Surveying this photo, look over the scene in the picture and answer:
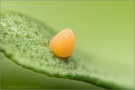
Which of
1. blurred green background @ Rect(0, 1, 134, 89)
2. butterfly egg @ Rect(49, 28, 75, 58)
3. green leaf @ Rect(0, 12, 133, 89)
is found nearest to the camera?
green leaf @ Rect(0, 12, 133, 89)

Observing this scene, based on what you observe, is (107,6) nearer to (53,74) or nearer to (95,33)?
(95,33)

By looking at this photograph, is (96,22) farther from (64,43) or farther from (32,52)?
(32,52)

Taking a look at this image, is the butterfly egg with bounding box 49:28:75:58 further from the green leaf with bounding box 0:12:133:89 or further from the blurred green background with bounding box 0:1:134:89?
the blurred green background with bounding box 0:1:134:89

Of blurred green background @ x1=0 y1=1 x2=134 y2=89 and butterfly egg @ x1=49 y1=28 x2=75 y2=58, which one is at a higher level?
blurred green background @ x1=0 y1=1 x2=134 y2=89

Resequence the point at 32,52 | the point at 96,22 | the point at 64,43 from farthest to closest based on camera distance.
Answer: the point at 96,22, the point at 64,43, the point at 32,52

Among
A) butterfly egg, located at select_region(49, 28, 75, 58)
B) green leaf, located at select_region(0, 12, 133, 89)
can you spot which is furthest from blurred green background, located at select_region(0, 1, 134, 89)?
green leaf, located at select_region(0, 12, 133, 89)

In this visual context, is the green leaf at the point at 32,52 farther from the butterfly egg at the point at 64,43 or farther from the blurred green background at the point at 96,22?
the blurred green background at the point at 96,22

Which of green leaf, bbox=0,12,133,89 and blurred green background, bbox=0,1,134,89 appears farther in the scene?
blurred green background, bbox=0,1,134,89

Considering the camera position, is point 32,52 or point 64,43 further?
point 64,43

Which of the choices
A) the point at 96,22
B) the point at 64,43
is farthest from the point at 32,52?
the point at 96,22
